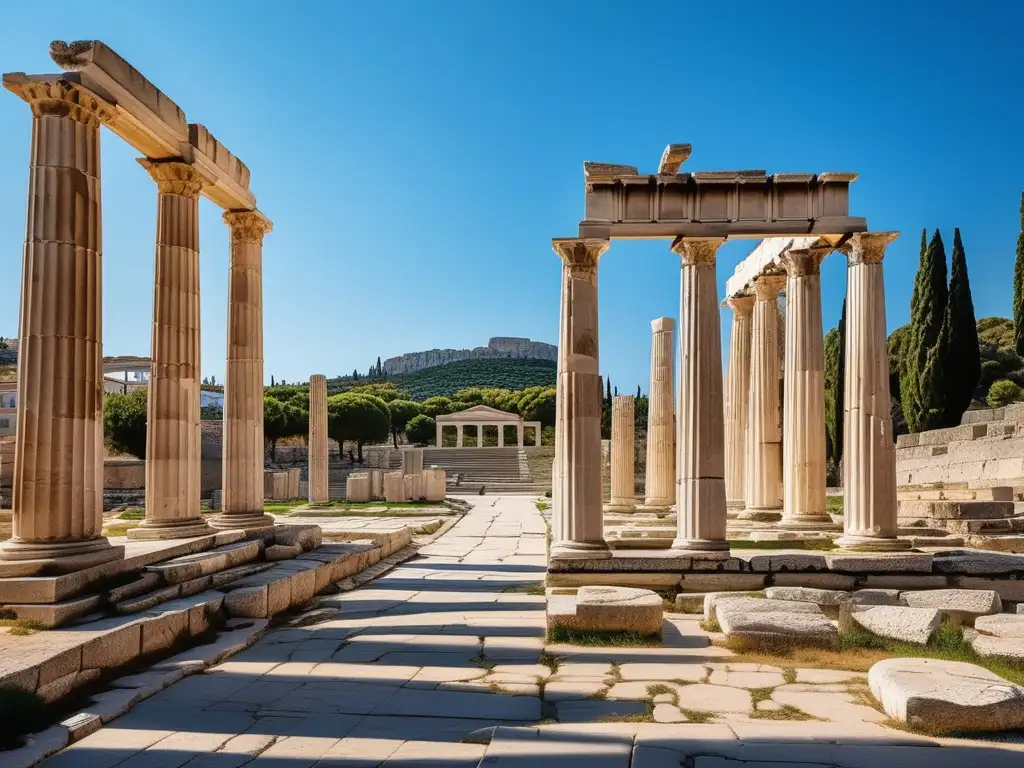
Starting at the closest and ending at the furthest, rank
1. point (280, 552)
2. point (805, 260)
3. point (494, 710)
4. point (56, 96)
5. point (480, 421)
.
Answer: point (494, 710) → point (56, 96) → point (280, 552) → point (805, 260) → point (480, 421)

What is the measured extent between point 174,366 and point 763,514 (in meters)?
10.7

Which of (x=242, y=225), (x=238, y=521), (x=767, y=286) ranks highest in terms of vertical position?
(x=242, y=225)

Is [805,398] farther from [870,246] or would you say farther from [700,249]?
[700,249]

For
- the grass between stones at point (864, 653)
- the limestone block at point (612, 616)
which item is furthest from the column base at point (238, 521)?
the grass between stones at point (864, 653)

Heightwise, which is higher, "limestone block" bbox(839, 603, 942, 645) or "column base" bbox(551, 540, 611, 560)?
"column base" bbox(551, 540, 611, 560)

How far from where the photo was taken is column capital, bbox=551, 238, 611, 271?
38.5ft

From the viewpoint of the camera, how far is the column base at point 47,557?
8.22 meters

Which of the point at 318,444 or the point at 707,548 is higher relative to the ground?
the point at 318,444

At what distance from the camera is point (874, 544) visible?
11.9 m

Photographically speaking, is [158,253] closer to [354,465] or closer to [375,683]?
[375,683]

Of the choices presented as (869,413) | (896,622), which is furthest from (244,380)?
(896,622)

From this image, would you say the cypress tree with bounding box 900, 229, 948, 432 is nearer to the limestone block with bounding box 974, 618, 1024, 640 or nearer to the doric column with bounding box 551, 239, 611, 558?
the doric column with bounding box 551, 239, 611, 558

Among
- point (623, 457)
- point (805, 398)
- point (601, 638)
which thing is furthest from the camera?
point (623, 457)

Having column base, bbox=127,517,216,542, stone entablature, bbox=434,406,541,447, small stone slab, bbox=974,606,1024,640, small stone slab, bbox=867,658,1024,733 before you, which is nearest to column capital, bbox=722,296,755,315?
small stone slab, bbox=974,606,1024,640
